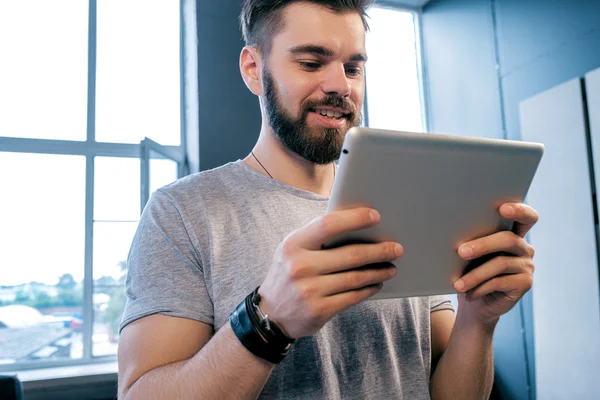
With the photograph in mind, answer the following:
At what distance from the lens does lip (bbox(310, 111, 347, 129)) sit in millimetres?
1033

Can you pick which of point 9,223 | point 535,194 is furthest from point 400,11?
point 9,223

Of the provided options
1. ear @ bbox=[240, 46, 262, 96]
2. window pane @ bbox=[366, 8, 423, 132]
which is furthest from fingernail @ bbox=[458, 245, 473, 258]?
window pane @ bbox=[366, 8, 423, 132]

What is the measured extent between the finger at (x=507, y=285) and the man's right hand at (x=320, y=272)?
0.77 feet

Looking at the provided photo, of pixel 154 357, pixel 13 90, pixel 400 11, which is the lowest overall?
pixel 154 357

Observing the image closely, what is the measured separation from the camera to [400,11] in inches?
202

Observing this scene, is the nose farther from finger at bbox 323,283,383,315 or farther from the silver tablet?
finger at bbox 323,283,383,315

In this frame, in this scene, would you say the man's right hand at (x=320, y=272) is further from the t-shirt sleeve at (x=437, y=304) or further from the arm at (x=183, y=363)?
the t-shirt sleeve at (x=437, y=304)

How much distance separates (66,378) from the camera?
11.3ft

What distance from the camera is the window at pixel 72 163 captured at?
3.79 meters

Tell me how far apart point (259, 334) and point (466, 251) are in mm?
347

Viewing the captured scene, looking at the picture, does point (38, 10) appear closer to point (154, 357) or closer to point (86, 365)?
point (86, 365)

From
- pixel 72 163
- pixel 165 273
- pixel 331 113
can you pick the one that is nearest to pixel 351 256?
pixel 165 273

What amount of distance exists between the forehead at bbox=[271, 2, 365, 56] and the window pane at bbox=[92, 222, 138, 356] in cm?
335

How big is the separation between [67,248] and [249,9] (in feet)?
11.0
